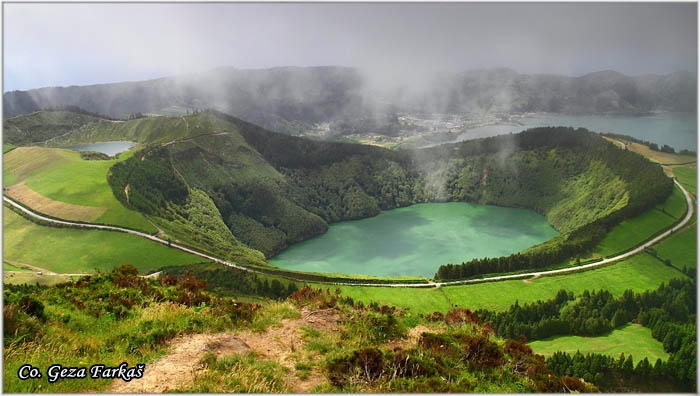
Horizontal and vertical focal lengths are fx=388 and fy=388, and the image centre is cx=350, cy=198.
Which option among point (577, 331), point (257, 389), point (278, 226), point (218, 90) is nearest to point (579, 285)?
point (577, 331)

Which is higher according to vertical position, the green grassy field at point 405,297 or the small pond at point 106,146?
the small pond at point 106,146

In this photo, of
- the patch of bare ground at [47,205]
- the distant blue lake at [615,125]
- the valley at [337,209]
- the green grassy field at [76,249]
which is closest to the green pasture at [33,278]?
the valley at [337,209]

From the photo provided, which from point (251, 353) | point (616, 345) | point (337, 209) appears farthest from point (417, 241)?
point (251, 353)

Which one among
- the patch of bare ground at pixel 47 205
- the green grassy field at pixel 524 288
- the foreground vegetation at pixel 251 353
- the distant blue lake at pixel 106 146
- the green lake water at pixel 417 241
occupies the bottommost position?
the green lake water at pixel 417 241

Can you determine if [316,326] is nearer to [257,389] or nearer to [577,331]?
[257,389]

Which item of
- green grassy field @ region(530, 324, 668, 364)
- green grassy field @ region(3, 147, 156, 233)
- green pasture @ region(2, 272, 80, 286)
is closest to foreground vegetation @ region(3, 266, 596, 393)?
green pasture @ region(2, 272, 80, 286)

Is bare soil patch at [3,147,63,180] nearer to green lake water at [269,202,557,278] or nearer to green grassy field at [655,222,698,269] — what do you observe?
green lake water at [269,202,557,278]

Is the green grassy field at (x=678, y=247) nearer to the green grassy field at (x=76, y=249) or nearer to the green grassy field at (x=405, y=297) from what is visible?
the green grassy field at (x=405, y=297)
